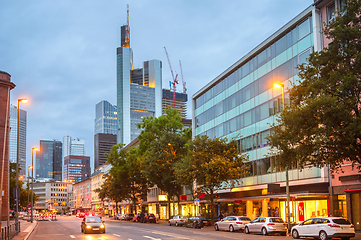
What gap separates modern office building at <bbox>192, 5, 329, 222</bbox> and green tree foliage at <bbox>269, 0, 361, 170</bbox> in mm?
11486

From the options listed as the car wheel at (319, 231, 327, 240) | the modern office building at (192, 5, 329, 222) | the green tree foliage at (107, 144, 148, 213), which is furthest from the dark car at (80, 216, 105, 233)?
the green tree foliage at (107, 144, 148, 213)

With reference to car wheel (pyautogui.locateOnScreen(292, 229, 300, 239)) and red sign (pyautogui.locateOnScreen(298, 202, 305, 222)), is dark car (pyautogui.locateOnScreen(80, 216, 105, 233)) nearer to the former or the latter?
→ car wheel (pyautogui.locateOnScreen(292, 229, 300, 239))

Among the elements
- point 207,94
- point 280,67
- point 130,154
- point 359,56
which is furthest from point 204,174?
point 130,154

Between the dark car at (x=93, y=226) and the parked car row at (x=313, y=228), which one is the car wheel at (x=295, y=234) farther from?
the dark car at (x=93, y=226)

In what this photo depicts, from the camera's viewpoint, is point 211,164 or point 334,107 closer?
point 334,107

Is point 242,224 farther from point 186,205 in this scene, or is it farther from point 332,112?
point 186,205

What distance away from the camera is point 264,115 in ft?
154

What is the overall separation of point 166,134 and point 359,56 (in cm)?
4226

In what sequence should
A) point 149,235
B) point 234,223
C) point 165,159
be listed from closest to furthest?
point 149,235 → point 234,223 → point 165,159

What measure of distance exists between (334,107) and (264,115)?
26317 mm

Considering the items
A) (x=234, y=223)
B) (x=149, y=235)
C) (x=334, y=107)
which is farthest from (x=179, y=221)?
(x=334, y=107)

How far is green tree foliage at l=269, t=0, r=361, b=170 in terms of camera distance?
2072 cm

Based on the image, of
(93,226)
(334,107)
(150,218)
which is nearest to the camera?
(334,107)

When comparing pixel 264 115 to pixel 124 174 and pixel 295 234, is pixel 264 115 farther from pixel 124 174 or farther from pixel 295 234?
pixel 124 174
